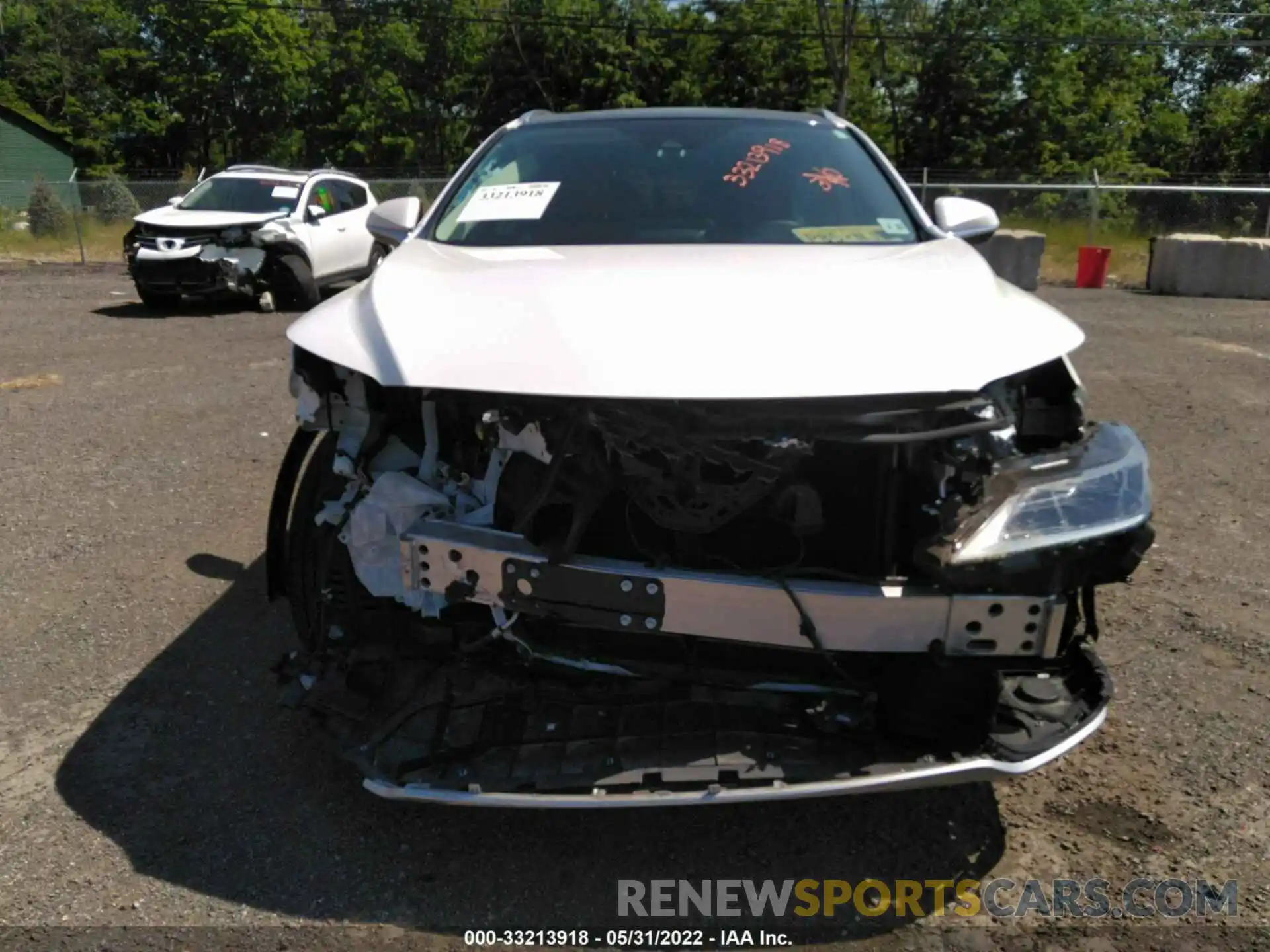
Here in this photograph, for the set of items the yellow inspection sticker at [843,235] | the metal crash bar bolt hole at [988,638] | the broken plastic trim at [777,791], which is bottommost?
the broken plastic trim at [777,791]

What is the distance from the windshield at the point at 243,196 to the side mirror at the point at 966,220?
1001 centimetres

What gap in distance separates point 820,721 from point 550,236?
1.82 m

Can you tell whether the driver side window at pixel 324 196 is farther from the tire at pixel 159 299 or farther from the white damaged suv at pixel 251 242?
the tire at pixel 159 299

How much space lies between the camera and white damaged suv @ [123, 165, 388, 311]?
11.1m

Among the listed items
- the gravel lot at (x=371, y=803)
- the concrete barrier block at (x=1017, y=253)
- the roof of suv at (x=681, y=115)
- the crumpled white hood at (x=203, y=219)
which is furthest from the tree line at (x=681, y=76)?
the gravel lot at (x=371, y=803)

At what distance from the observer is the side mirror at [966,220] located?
3541 mm

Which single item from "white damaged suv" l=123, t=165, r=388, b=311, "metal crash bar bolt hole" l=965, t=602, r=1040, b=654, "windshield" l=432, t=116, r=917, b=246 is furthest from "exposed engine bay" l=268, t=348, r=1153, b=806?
"white damaged suv" l=123, t=165, r=388, b=311

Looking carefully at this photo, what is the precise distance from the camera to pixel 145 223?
11.1 m

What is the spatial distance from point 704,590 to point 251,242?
1058 centimetres

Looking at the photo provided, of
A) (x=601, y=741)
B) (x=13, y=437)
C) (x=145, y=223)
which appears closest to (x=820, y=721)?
(x=601, y=741)

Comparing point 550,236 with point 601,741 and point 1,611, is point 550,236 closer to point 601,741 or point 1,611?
point 601,741

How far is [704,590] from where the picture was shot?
7.05ft

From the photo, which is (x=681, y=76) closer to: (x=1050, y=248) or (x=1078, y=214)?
(x=1078, y=214)

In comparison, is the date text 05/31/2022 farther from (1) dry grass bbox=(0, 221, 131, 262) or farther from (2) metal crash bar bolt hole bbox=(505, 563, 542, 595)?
(1) dry grass bbox=(0, 221, 131, 262)
